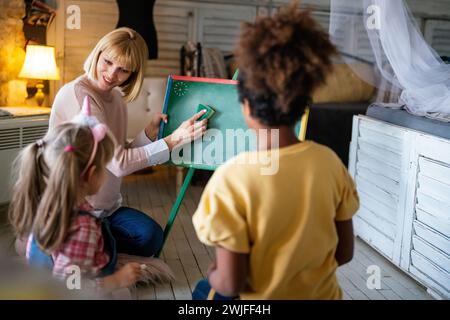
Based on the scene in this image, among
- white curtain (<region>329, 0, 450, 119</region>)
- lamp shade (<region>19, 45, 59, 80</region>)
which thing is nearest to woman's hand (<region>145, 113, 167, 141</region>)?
white curtain (<region>329, 0, 450, 119</region>)

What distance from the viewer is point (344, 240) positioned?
1380 mm

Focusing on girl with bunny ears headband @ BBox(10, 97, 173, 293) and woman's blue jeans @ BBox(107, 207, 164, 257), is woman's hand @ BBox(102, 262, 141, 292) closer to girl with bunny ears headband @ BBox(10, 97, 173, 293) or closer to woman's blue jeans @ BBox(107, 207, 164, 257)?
girl with bunny ears headband @ BBox(10, 97, 173, 293)

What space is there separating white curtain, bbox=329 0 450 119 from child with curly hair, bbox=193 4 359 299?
61.1 inches

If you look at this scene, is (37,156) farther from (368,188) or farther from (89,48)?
(89,48)

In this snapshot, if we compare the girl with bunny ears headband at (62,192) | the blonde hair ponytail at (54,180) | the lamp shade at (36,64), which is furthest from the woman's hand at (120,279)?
the lamp shade at (36,64)

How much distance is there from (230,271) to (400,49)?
192cm

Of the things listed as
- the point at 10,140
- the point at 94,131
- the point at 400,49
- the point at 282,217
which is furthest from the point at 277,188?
the point at 10,140

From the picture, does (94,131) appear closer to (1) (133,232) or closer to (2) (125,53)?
(2) (125,53)

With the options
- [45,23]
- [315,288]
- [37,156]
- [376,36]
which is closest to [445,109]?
[376,36]

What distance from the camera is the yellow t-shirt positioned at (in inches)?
45.8

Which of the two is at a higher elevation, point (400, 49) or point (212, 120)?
point (400, 49)

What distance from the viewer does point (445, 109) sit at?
2510 mm
